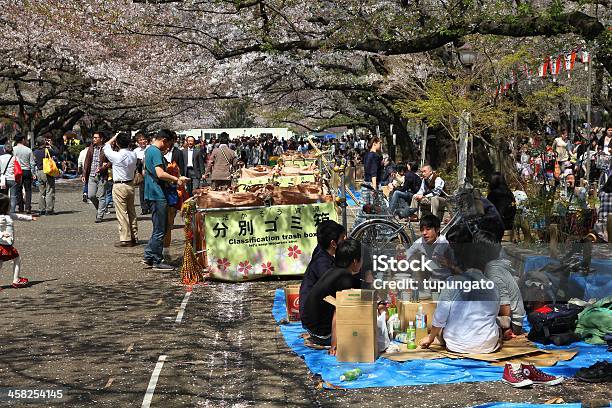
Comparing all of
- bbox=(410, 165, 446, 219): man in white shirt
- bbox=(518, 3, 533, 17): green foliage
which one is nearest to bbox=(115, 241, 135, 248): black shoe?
bbox=(410, 165, 446, 219): man in white shirt

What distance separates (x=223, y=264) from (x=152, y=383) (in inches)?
190

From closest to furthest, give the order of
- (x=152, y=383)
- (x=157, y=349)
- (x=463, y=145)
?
(x=152, y=383) < (x=157, y=349) < (x=463, y=145)

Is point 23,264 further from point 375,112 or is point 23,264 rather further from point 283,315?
point 375,112

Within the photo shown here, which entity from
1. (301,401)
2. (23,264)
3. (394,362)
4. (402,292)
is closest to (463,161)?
(23,264)

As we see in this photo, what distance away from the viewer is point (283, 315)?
9898 millimetres

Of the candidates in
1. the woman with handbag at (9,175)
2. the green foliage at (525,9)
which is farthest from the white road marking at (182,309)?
the woman with handbag at (9,175)

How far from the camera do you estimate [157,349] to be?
27.5 feet

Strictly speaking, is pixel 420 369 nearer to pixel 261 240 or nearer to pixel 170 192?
pixel 261 240

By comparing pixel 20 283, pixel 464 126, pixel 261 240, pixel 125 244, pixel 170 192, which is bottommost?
pixel 20 283

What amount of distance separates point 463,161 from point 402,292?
10146 mm

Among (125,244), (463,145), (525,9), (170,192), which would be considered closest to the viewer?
(525,9)

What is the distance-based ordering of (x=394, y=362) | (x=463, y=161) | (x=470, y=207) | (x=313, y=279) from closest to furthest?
(x=394, y=362) → (x=313, y=279) → (x=470, y=207) → (x=463, y=161)

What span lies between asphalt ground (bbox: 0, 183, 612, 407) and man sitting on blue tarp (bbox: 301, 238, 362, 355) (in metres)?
0.36

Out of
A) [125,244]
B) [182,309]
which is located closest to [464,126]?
[125,244]
